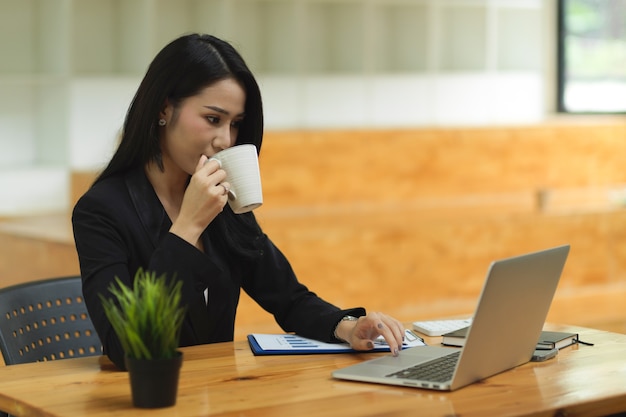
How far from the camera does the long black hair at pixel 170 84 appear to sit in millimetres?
1984

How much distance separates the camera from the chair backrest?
2043 mm

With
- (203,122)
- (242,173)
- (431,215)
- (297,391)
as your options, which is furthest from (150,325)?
(431,215)

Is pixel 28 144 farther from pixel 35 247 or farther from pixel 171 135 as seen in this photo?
pixel 171 135

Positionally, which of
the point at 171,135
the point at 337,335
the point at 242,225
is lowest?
the point at 337,335

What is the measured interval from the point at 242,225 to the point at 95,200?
13.0 inches

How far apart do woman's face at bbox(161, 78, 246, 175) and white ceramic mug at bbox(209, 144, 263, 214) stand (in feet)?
0.23

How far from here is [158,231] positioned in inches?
→ 77.8

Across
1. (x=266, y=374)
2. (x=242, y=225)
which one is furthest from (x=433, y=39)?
(x=266, y=374)

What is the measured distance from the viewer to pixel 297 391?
157 centimetres

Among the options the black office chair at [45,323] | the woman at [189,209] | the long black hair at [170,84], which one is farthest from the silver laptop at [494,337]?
the black office chair at [45,323]

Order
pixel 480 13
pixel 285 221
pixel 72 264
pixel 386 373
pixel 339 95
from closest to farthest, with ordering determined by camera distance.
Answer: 1. pixel 386 373
2. pixel 72 264
3. pixel 285 221
4. pixel 339 95
5. pixel 480 13

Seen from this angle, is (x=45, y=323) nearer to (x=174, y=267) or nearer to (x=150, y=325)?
(x=174, y=267)

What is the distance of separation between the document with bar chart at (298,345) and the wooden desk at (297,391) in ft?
0.08

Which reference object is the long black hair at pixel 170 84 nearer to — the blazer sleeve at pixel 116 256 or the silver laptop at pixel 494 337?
the blazer sleeve at pixel 116 256
